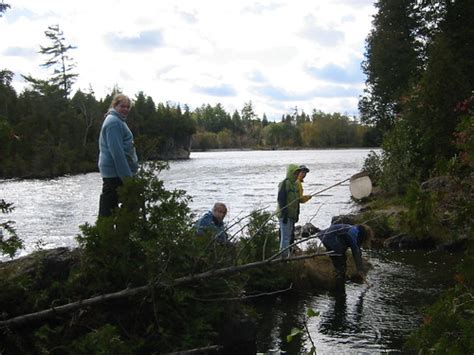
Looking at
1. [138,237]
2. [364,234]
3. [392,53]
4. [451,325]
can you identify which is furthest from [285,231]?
[392,53]

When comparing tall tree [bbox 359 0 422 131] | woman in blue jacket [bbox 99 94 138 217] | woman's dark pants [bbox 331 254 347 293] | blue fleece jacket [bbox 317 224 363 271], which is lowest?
woman's dark pants [bbox 331 254 347 293]

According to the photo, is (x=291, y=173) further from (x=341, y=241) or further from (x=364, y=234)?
(x=364, y=234)

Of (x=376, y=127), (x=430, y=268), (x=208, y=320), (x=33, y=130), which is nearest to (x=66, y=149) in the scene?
(x=33, y=130)

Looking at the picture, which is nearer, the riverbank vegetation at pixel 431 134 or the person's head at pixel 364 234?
the riverbank vegetation at pixel 431 134

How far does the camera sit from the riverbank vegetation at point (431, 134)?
13.4 ft

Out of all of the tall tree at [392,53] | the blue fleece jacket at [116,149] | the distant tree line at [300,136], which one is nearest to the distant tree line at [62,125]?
the blue fleece jacket at [116,149]

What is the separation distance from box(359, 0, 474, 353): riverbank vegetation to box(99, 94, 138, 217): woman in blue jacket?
10.6 feet

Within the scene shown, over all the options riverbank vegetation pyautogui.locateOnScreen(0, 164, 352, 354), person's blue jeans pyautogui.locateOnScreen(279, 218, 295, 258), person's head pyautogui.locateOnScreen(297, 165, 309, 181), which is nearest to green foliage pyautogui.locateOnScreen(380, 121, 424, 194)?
person's head pyautogui.locateOnScreen(297, 165, 309, 181)

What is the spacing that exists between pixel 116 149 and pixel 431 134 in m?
18.2

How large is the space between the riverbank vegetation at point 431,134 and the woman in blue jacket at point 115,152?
10.6ft

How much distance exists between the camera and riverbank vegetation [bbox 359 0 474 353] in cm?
409

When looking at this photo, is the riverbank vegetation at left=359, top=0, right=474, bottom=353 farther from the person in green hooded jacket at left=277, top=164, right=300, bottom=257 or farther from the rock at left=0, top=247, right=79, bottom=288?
the rock at left=0, top=247, right=79, bottom=288

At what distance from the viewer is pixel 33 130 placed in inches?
2413

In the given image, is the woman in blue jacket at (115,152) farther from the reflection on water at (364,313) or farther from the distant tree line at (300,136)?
the distant tree line at (300,136)
